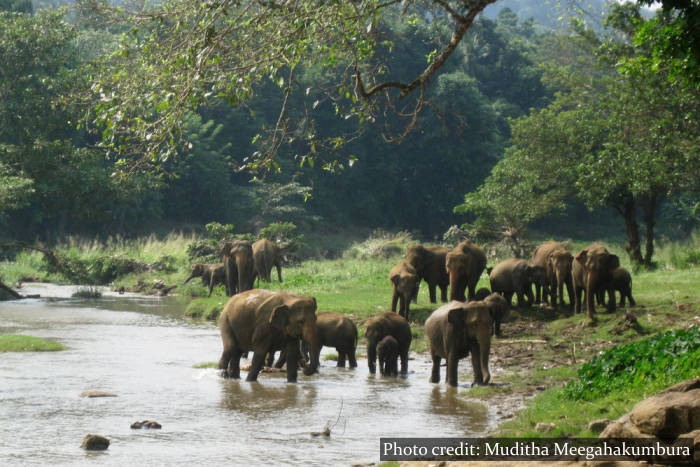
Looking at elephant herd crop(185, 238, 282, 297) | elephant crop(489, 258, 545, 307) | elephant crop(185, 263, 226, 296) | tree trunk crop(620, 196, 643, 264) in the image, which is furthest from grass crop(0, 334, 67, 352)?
tree trunk crop(620, 196, 643, 264)

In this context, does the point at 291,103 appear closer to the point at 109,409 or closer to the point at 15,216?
the point at 15,216

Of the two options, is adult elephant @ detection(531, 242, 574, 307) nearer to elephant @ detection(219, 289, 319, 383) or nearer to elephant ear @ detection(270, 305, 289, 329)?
elephant @ detection(219, 289, 319, 383)

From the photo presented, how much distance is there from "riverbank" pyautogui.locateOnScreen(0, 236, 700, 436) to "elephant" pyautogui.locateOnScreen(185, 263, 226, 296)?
336 mm

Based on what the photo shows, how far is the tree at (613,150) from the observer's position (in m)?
26.3

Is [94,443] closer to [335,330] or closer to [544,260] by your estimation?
[335,330]

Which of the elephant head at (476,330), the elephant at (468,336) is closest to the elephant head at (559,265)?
the elephant at (468,336)

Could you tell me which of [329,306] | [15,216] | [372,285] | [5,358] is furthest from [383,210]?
[5,358]

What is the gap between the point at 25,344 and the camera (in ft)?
67.2

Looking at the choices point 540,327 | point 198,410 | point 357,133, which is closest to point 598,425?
point 357,133

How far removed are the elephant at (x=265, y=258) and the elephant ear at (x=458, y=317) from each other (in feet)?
56.5

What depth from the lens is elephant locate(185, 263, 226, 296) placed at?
33500mm

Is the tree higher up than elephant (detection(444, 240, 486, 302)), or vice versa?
the tree

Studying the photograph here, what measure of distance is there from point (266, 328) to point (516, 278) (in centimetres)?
820

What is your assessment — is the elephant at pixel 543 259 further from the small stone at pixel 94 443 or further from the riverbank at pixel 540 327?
the small stone at pixel 94 443
